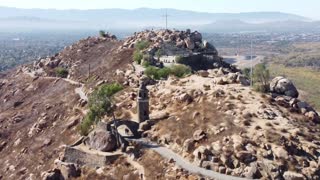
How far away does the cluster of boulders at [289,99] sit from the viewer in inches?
3000

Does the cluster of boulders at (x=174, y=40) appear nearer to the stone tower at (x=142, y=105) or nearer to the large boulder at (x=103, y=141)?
the stone tower at (x=142, y=105)

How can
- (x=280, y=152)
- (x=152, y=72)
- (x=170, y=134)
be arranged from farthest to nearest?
(x=152, y=72)
(x=170, y=134)
(x=280, y=152)

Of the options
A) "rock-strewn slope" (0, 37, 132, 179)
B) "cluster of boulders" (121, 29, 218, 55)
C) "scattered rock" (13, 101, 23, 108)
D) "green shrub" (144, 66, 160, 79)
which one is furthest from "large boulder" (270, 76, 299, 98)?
"scattered rock" (13, 101, 23, 108)

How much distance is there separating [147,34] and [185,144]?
82.4 m

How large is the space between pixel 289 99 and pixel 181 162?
24466 millimetres

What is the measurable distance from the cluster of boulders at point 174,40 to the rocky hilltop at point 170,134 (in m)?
20.6

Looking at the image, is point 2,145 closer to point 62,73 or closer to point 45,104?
point 45,104

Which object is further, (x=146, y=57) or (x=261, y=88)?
(x=146, y=57)

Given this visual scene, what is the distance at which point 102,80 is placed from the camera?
112m

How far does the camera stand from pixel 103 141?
70438 mm

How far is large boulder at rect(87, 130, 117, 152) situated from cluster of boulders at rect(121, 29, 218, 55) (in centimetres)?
5746

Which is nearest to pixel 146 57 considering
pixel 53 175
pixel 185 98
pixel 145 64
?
pixel 145 64

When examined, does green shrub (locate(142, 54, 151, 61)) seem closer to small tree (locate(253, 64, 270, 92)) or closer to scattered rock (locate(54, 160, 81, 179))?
small tree (locate(253, 64, 270, 92))

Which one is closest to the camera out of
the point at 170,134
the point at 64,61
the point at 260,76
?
the point at 170,134
